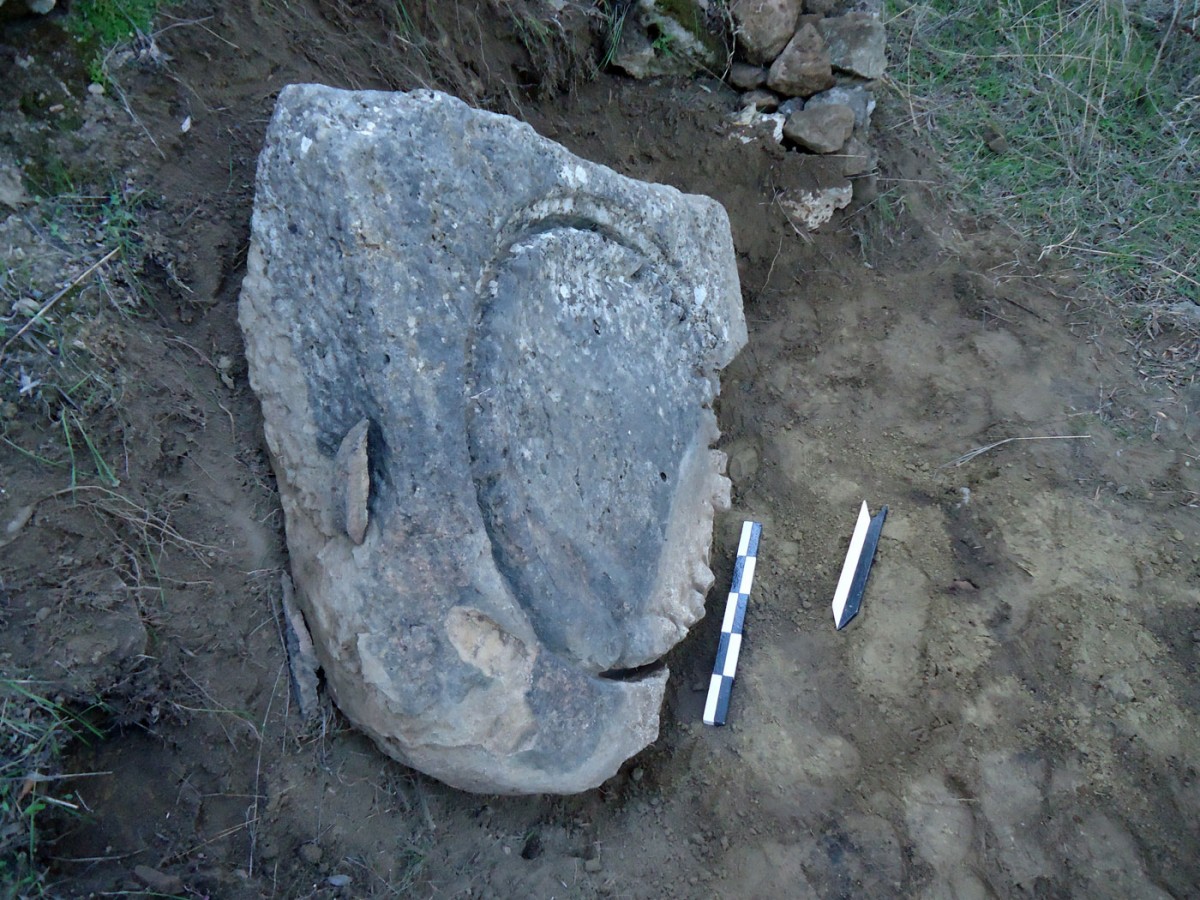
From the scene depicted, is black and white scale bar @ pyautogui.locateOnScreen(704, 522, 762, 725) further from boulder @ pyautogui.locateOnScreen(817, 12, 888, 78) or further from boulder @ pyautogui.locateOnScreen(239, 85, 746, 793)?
boulder @ pyautogui.locateOnScreen(817, 12, 888, 78)

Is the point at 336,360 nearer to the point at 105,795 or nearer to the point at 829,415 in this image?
the point at 105,795

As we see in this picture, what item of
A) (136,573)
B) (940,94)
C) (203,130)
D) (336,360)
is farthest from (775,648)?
(940,94)

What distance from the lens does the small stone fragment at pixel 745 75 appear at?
2.86 metres

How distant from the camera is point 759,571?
8.13 feet

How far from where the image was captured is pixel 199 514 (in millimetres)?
1643

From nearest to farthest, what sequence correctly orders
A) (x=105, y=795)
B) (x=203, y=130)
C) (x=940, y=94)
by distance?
(x=105, y=795)
(x=203, y=130)
(x=940, y=94)

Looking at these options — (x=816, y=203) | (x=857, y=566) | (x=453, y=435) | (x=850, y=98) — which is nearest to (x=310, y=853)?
(x=453, y=435)

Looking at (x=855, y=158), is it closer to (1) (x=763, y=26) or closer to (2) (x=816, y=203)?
(2) (x=816, y=203)

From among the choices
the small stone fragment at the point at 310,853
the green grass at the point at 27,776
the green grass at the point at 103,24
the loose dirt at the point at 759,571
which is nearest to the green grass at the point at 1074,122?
the loose dirt at the point at 759,571

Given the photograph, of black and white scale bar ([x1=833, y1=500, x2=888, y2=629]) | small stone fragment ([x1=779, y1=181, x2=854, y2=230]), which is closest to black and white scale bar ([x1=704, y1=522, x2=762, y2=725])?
black and white scale bar ([x1=833, y1=500, x2=888, y2=629])

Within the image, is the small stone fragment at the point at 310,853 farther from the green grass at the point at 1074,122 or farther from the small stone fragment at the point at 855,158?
the green grass at the point at 1074,122

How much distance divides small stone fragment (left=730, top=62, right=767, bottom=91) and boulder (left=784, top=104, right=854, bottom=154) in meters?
0.18

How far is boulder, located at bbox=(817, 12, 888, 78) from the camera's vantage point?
9.60 feet

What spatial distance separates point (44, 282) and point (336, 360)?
1.90ft
